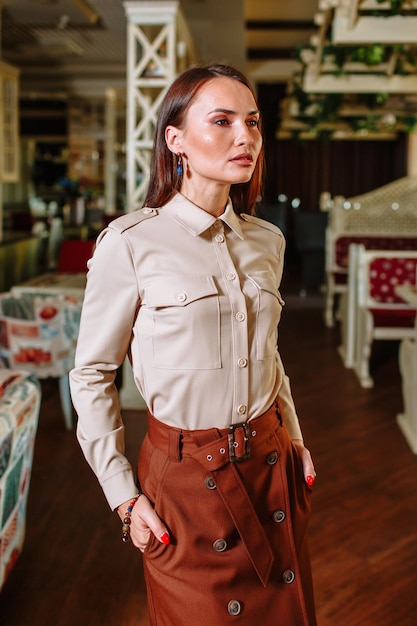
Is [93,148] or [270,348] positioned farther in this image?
[93,148]

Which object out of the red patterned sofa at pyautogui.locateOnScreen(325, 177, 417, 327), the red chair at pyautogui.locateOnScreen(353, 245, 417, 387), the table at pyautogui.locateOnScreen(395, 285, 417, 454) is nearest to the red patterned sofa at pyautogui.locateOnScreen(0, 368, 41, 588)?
the table at pyautogui.locateOnScreen(395, 285, 417, 454)

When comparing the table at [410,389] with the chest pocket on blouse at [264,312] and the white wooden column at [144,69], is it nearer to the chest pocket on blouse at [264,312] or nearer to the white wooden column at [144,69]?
the white wooden column at [144,69]

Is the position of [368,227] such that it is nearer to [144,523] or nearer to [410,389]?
[410,389]

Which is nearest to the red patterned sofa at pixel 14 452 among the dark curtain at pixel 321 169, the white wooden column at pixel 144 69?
the white wooden column at pixel 144 69

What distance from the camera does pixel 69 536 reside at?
3133mm

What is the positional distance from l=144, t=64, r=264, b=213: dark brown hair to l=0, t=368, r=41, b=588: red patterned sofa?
111cm

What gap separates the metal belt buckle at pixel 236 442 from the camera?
135cm

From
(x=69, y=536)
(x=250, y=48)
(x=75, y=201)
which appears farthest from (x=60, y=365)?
(x=75, y=201)

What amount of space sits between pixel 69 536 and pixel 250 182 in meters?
2.10

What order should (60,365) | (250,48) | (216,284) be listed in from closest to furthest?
(216,284), (60,365), (250,48)

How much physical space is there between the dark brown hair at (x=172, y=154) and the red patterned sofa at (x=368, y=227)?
6531mm

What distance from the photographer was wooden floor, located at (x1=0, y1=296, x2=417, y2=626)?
2.59 m

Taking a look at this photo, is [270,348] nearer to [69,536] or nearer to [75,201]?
[69,536]

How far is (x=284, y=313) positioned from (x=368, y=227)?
4.99ft
